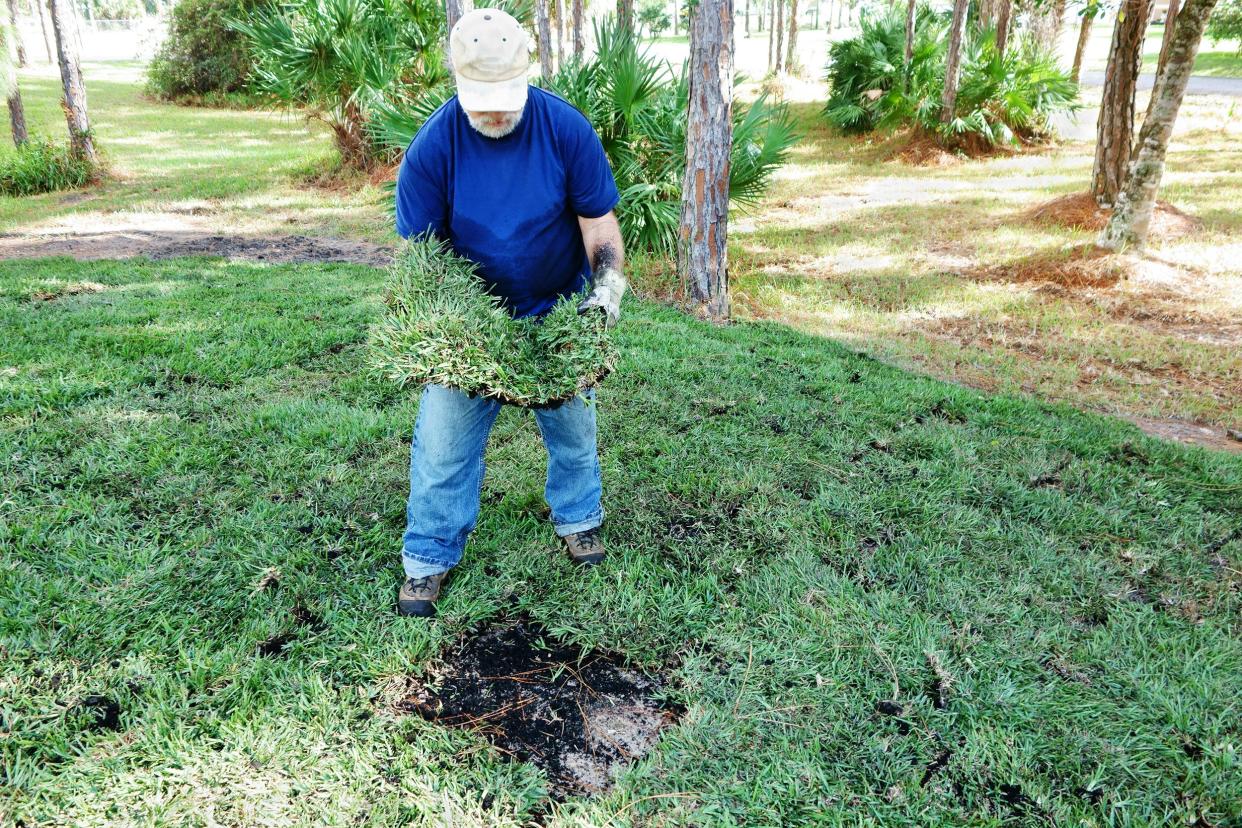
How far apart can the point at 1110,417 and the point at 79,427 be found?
589cm

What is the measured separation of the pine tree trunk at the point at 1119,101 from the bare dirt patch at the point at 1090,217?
0.17m

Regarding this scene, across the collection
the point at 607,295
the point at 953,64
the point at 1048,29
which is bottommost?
the point at 607,295

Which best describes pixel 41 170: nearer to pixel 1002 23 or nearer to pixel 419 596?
pixel 419 596

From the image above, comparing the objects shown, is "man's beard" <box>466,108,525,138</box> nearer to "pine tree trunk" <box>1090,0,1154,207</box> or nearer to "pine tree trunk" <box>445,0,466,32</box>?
"pine tree trunk" <box>445,0,466,32</box>

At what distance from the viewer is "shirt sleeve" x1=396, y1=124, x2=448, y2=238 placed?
252cm

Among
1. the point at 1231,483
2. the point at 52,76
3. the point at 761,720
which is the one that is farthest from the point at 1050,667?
the point at 52,76

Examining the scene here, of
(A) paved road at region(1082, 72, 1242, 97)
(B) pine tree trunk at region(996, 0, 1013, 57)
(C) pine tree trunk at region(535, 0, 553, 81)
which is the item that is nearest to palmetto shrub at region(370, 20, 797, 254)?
(C) pine tree trunk at region(535, 0, 553, 81)

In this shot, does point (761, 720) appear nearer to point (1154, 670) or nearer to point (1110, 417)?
point (1154, 670)

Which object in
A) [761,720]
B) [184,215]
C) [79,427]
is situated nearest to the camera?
[761,720]

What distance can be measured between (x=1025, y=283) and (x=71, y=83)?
543 inches

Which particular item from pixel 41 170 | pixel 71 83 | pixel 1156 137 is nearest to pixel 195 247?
pixel 41 170

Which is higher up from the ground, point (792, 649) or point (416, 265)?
point (416, 265)

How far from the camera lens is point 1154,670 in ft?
8.33

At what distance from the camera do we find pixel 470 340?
256 cm
